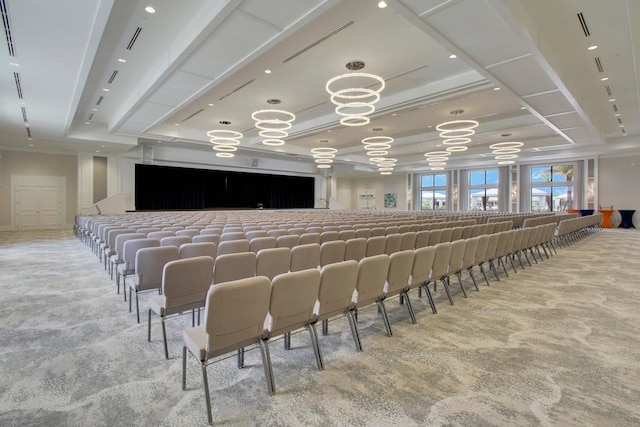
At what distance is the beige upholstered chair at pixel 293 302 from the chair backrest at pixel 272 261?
1.20 metres

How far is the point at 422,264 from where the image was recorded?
396 cm

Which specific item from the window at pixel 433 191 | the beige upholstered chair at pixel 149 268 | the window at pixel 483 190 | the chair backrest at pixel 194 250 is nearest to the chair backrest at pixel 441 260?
the chair backrest at pixel 194 250

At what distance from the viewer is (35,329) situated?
3594 millimetres

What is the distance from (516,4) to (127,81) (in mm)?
9744

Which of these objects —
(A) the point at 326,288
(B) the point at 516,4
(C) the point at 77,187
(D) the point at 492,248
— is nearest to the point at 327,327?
(A) the point at 326,288

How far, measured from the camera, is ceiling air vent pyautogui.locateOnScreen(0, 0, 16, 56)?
17.3 feet

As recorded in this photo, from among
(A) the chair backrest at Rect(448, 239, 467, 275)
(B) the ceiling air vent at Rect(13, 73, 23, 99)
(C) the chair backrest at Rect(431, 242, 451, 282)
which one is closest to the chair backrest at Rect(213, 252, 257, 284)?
(C) the chair backrest at Rect(431, 242, 451, 282)

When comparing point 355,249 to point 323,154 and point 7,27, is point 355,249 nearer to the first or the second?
point 7,27

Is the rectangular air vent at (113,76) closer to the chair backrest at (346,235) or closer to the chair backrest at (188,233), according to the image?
the chair backrest at (188,233)

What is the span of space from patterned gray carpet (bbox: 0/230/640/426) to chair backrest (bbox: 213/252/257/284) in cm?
81

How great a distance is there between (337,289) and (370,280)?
49cm

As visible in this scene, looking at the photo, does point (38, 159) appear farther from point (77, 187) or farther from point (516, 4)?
point (516, 4)

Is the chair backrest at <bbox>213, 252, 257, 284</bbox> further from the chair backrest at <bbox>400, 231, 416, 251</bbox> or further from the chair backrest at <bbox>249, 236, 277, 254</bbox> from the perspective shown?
the chair backrest at <bbox>400, 231, 416, 251</bbox>

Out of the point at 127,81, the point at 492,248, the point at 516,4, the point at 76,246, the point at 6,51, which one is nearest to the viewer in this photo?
the point at 516,4
